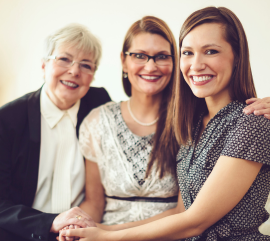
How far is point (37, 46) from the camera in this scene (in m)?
3.14

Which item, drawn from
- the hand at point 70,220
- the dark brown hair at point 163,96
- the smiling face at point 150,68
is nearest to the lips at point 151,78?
the smiling face at point 150,68

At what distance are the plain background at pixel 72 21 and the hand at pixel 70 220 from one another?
1.56 meters

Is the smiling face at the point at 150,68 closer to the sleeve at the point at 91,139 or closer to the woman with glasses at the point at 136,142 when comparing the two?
the woman with glasses at the point at 136,142

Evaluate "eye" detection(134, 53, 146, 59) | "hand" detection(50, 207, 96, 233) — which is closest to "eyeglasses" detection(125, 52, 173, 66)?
"eye" detection(134, 53, 146, 59)

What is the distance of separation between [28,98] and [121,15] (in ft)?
4.70

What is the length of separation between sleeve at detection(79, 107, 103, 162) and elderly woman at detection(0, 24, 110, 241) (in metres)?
0.05

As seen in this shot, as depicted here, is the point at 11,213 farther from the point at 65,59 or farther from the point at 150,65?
the point at 150,65

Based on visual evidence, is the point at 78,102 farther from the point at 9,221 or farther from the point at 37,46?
the point at 37,46

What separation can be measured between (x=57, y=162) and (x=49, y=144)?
0.12m

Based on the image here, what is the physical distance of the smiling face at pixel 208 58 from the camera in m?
1.25

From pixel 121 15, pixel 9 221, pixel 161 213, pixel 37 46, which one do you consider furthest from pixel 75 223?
pixel 37 46

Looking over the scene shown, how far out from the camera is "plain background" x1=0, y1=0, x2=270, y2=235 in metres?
2.54

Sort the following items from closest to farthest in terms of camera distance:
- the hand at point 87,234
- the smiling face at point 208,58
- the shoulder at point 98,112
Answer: the smiling face at point 208,58, the hand at point 87,234, the shoulder at point 98,112

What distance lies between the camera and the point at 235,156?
3.75 feet
